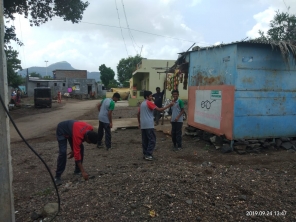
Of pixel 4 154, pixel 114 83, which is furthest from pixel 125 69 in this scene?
pixel 4 154

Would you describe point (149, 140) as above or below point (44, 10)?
below

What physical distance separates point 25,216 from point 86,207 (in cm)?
87

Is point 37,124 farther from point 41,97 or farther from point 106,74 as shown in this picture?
point 106,74

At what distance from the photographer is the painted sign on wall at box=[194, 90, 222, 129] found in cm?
718

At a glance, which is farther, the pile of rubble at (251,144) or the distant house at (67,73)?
the distant house at (67,73)

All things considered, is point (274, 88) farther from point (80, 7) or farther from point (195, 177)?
point (80, 7)

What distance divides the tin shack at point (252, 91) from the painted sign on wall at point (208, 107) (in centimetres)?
3

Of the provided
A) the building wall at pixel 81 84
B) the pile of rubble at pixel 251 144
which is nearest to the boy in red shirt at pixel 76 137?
the pile of rubble at pixel 251 144

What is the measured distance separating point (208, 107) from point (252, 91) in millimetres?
1402

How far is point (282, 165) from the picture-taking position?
561 centimetres

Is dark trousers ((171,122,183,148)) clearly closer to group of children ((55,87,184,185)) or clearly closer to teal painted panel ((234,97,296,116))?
group of children ((55,87,184,185))

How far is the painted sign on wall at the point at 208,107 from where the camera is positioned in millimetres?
7180

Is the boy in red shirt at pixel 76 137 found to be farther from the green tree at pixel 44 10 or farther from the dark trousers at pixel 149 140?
the green tree at pixel 44 10

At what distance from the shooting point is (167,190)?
3.81 meters
